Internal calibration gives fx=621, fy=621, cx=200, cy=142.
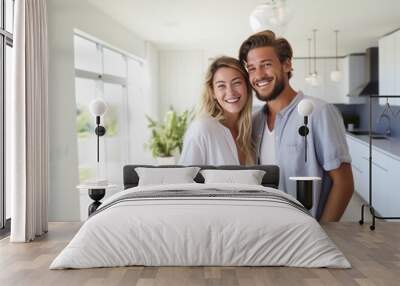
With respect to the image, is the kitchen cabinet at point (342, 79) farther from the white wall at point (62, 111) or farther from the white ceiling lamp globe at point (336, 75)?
the white wall at point (62, 111)

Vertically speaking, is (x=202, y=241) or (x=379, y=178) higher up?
(x=379, y=178)

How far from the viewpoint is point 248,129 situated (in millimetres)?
6355

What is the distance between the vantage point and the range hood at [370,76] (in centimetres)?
827

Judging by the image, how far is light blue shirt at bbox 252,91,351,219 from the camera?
627cm

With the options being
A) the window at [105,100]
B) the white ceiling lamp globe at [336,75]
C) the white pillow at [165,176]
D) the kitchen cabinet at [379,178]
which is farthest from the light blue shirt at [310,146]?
the window at [105,100]

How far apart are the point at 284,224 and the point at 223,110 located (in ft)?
7.28

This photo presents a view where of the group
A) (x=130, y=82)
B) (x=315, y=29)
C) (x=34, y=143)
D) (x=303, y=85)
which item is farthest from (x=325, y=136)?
(x=130, y=82)

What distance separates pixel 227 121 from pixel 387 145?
226 centimetres

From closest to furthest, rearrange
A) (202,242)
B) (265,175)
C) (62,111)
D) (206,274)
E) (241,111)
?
(206,274), (202,242), (265,175), (241,111), (62,111)

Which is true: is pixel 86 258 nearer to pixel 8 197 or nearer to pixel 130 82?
pixel 8 197

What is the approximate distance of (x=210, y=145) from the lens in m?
6.42

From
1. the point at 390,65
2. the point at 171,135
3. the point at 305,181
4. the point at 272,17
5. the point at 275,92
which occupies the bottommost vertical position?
the point at 305,181

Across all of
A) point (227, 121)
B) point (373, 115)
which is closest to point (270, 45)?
point (227, 121)

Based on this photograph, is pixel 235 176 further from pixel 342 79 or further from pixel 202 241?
pixel 342 79
